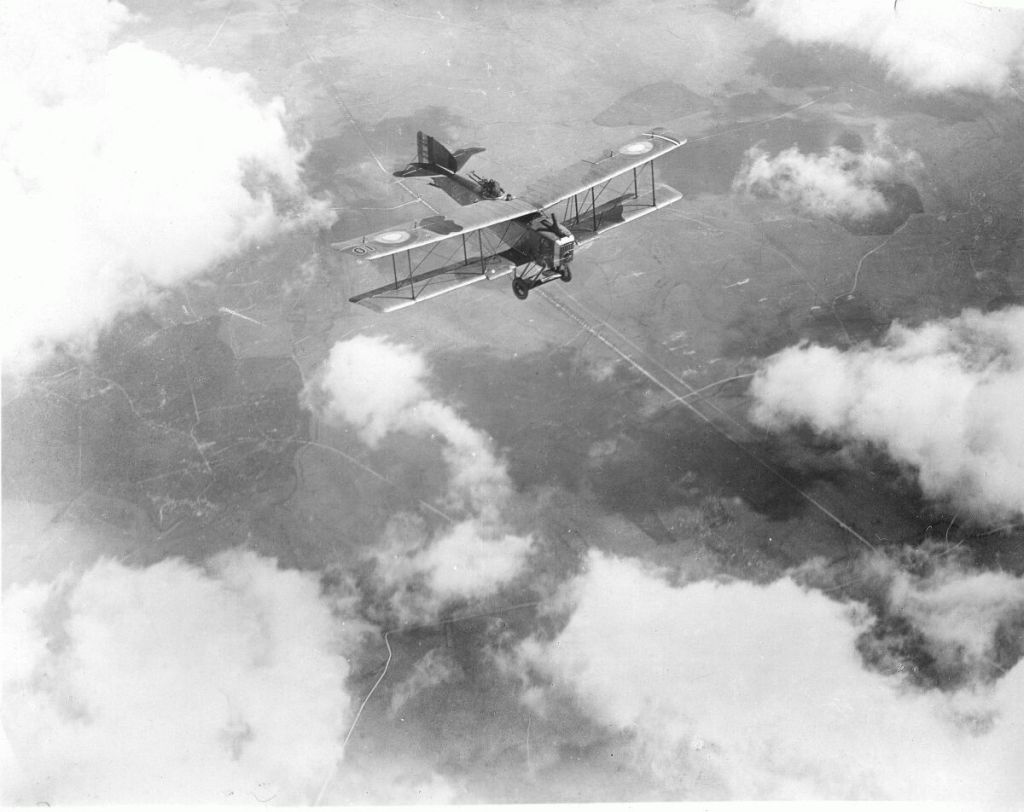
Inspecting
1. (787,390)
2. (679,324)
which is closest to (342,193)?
(679,324)

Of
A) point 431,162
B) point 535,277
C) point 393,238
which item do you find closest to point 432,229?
point 393,238

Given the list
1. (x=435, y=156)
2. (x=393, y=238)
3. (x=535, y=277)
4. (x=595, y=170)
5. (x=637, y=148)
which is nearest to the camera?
(x=393, y=238)

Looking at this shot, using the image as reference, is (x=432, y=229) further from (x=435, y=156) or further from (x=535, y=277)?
(x=435, y=156)

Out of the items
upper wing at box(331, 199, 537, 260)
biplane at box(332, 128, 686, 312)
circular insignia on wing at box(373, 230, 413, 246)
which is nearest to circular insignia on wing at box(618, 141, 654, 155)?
biplane at box(332, 128, 686, 312)

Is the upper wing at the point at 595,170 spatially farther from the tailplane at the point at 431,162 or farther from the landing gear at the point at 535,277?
the tailplane at the point at 431,162

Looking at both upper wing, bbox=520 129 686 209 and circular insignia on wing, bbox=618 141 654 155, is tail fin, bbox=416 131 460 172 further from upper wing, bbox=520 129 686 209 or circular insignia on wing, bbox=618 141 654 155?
circular insignia on wing, bbox=618 141 654 155
